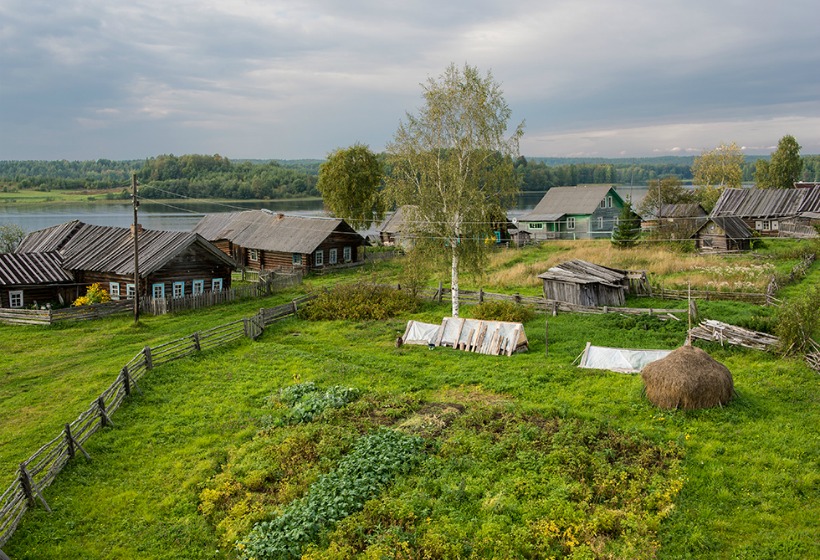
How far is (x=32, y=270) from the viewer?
112ft

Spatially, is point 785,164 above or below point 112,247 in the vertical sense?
above

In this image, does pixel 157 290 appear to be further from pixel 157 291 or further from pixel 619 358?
pixel 619 358

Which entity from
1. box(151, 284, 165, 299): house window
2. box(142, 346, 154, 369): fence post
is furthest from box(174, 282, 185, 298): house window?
box(142, 346, 154, 369): fence post

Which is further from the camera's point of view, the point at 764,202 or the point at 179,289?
the point at 764,202

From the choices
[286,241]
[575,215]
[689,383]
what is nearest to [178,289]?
[286,241]

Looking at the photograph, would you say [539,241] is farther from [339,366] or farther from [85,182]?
[85,182]

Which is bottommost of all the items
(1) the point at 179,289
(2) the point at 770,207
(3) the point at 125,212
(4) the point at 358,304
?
(4) the point at 358,304

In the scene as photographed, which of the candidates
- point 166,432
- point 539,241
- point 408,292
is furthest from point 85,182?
point 166,432

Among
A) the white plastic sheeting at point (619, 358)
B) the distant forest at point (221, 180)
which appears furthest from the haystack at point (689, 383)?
the distant forest at point (221, 180)

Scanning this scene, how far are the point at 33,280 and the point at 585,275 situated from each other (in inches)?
1175

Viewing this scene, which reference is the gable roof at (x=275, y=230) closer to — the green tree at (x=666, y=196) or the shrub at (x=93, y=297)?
the shrub at (x=93, y=297)

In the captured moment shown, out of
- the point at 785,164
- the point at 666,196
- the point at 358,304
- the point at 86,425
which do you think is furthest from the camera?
the point at 785,164

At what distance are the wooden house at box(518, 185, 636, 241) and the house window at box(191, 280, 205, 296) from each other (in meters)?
34.8

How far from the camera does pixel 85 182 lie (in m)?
174
